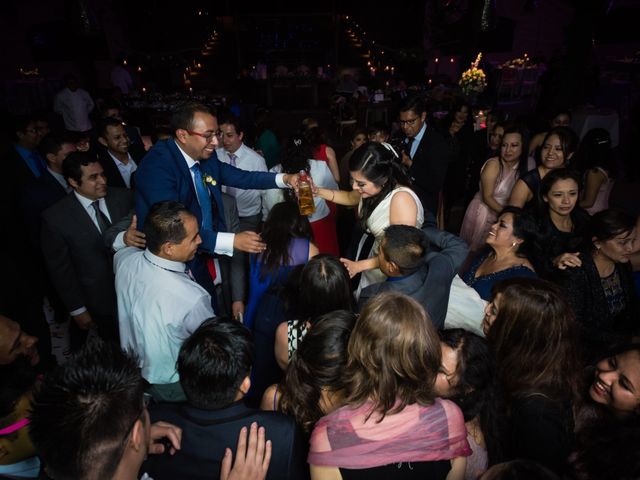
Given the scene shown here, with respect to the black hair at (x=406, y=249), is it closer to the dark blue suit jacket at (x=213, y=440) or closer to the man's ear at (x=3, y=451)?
the dark blue suit jacket at (x=213, y=440)

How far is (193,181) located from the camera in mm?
2301

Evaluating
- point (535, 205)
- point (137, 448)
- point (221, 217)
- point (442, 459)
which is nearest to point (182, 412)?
point (137, 448)

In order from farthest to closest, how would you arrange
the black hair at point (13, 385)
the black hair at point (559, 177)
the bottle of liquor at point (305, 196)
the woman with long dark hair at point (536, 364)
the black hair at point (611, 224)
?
the black hair at point (559, 177) → the bottle of liquor at point (305, 196) → the black hair at point (611, 224) → the woman with long dark hair at point (536, 364) → the black hair at point (13, 385)

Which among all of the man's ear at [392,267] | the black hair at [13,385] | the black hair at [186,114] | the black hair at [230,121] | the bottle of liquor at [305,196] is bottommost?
the black hair at [13,385]

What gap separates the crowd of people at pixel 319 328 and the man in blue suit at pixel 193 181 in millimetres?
12

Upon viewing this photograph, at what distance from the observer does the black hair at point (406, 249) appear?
1.65m

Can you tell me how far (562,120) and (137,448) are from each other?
14.8 ft

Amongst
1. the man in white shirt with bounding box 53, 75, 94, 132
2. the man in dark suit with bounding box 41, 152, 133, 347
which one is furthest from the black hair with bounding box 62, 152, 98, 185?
the man in white shirt with bounding box 53, 75, 94, 132

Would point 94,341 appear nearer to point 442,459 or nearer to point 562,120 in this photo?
point 442,459

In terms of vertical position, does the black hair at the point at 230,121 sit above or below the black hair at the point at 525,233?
above

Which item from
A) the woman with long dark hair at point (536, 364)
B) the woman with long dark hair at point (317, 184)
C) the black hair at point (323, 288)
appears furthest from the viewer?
the woman with long dark hair at point (317, 184)

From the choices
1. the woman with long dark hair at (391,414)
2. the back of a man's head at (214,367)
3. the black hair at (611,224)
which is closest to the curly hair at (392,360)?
the woman with long dark hair at (391,414)

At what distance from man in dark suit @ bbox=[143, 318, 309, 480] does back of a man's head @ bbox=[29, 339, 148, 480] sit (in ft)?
0.65

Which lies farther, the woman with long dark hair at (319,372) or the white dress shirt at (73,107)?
the white dress shirt at (73,107)
